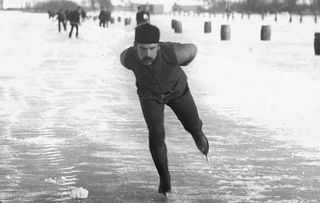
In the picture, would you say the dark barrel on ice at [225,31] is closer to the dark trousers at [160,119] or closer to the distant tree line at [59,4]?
the dark trousers at [160,119]

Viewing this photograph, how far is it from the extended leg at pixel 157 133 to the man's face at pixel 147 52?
1.17 ft

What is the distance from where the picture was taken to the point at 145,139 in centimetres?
827

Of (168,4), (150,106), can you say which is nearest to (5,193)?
(150,106)

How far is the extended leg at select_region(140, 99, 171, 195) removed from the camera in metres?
5.29

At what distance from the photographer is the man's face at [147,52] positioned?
5.05 m

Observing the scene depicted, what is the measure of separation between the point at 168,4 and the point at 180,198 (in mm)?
165918

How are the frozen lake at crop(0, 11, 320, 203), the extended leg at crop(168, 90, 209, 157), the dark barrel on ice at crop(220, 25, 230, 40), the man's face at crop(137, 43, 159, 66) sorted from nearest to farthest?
the man's face at crop(137, 43, 159, 66), the extended leg at crop(168, 90, 209, 157), the frozen lake at crop(0, 11, 320, 203), the dark barrel on ice at crop(220, 25, 230, 40)

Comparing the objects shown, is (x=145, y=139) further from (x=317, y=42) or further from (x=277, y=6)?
(x=277, y=6)

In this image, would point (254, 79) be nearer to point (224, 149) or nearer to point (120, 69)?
point (120, 69)

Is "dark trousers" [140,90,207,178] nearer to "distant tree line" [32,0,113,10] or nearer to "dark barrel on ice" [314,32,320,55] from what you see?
"dark barrel on ice" [314,32,320,55]

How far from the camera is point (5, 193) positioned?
5.53 m

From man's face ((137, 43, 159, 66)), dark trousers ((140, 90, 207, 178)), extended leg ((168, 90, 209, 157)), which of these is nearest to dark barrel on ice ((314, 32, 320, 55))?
extended leg ((168, 90, 209, 157))

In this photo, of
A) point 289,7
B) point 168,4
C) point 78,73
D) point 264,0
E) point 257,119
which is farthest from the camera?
point 168,4

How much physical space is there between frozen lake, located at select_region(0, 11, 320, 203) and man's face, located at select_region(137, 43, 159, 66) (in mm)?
1010
